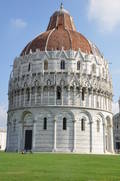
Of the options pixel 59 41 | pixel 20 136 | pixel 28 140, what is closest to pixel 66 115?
pixel 28 140

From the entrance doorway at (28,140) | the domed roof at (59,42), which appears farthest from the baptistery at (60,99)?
the entrance doorway at (28,140)

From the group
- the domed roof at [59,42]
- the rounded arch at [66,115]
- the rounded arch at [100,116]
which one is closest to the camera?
the rounded arch at [66,115]

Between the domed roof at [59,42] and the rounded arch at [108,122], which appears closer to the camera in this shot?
the domed roof at [59,42]

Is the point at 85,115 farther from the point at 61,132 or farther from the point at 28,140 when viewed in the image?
the point at 28,140

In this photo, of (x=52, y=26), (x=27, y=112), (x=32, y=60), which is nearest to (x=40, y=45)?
(x=32, y=60)

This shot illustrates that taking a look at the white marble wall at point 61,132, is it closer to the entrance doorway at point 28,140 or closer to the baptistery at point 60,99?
the baptistery at point 60,99

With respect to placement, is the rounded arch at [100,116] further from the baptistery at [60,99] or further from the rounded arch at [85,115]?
the rounded arch at [85,115]

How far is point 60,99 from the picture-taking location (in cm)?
5222

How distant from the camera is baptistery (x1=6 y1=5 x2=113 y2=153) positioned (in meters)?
51.2

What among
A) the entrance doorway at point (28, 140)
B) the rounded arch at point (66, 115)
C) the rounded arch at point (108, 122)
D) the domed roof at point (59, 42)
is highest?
the domed roof at point (59, 42)

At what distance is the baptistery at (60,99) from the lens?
2015 inches

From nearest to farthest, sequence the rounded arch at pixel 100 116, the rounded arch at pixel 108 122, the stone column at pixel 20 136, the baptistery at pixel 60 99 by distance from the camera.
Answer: the baptistery at pixel 60 99, the stone column at pixel 20 136, the rounded arch at pixel 100 116, the rounded arch at pixel 108 122

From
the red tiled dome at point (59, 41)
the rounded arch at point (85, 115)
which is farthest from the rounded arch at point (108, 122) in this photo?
the red tiled dome at point (59, 41)

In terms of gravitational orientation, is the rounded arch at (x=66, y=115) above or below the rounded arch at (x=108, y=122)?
above
